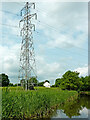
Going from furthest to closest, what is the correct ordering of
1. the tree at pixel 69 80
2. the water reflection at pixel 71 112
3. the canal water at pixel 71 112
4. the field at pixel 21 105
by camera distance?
the tree at pixel 69 80
the water reflection at pixel 71 112
the canal water at pixel 71 112
the field at pixel 21 105

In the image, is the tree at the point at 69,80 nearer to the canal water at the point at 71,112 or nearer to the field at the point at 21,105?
the canal water at the point at 71,112

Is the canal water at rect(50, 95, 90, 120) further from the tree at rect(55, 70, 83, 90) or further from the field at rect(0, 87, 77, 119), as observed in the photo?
the tree at rect(55, 70, 83, 90)

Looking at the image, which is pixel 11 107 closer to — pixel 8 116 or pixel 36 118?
pixel 8 116

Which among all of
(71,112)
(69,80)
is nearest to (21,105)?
(71,112)

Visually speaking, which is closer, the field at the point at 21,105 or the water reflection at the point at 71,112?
the field at the point at 21,105

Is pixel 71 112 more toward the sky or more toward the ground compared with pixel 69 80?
more toward the ground

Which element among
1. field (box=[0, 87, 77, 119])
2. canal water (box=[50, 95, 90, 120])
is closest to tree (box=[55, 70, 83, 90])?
canal water (box=[50, 95, 90, 120])

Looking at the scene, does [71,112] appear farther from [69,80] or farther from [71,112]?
[69,80]

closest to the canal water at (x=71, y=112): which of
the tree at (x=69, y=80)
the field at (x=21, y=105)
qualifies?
the field at (x=21, y=105)

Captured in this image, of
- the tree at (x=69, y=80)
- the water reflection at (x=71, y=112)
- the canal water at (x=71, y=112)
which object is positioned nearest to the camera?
the canal water at (x=71, y=112)

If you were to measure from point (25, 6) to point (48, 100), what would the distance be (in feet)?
44.0

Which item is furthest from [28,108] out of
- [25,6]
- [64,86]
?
[64,86]

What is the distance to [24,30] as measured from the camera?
19578 mm

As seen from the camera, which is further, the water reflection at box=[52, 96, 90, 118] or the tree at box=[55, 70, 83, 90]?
the tree at box=[55, 70, 83, 90]
